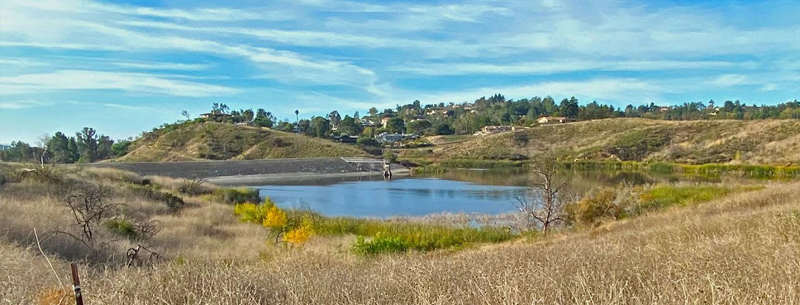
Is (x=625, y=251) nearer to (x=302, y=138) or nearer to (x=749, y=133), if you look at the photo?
(x=749, y=133)

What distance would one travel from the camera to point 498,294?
137 inches

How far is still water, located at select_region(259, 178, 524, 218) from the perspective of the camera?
105 ft

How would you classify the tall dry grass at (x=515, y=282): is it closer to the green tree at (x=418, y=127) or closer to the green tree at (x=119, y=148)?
the green tree at (x=119, y=148)

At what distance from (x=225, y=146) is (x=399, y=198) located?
215ft

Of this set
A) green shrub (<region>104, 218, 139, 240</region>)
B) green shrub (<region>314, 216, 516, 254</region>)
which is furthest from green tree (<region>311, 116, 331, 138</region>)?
green shrub (<region>104, 218, 139, 240</region>)

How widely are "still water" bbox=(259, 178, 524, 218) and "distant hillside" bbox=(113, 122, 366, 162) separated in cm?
4206

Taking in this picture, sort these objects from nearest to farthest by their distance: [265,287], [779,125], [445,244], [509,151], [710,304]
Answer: [710,304] → [265,287] → [445,244] → [779,125] → [509,151]

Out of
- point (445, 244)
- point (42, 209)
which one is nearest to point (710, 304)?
point (445, 244)

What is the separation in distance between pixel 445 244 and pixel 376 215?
38.1 feet

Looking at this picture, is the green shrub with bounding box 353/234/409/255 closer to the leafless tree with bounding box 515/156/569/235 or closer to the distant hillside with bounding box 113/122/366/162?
the leafless tree with bounding box 515/156/569/235

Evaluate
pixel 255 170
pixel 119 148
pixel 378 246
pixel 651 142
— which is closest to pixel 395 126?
pixel 119 148

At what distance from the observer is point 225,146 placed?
97062mm

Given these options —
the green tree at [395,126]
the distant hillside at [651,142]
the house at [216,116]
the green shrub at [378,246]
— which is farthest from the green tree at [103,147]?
the green shrub at [378,246]

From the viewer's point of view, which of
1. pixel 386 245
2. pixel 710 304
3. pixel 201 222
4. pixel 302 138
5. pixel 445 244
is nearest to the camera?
pixel 710 304
